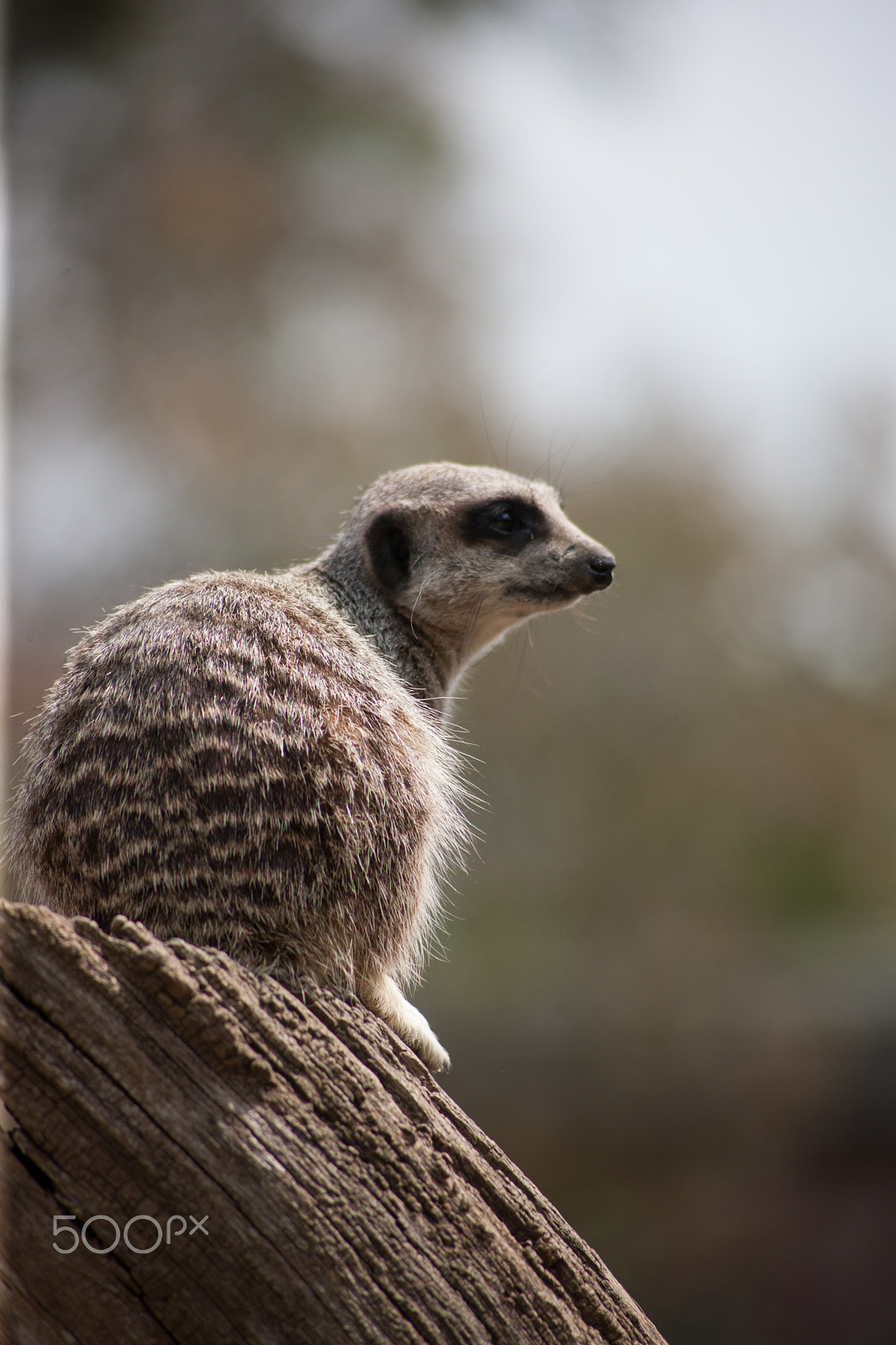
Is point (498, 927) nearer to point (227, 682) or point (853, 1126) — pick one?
point (853, 1126)

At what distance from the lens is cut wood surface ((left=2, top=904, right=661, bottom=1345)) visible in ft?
4.20

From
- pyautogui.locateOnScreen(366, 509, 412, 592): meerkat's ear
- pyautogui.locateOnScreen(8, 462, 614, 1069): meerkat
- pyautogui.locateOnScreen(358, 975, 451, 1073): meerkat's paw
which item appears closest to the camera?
pyautogui.locateOnScreen(8, 462, 614, 1069): meerkat

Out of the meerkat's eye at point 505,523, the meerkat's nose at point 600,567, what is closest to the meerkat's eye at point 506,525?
the meerkat's eye at point 505,523

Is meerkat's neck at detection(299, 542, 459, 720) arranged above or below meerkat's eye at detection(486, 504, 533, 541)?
below

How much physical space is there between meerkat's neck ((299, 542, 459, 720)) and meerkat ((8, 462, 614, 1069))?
27cm

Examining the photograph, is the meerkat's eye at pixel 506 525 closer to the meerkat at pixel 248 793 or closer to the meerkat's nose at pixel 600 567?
the meerkat's nose at pixel 600 567

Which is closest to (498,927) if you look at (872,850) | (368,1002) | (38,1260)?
(872,850)

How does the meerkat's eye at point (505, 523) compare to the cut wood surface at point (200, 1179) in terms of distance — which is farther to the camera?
the meerkat's eye at point (505, 523)

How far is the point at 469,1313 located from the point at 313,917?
0.57 m

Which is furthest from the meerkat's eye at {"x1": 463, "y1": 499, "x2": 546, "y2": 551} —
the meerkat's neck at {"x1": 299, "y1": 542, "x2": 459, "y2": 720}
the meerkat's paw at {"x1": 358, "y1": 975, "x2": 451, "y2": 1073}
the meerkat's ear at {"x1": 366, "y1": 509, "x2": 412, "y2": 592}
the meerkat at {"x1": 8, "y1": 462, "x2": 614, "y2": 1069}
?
the meerkat's paw at {"x1": 358, "y1": 975, "x2": 451, "y2": 1073}

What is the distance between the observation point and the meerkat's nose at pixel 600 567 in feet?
7.57

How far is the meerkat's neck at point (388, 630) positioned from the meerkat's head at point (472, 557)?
18mm

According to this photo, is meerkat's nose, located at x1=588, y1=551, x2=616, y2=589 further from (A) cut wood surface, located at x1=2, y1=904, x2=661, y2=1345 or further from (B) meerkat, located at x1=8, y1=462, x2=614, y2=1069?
(A) cut wood surface, located at x1=2, y1=904, x2=661, y2=1345

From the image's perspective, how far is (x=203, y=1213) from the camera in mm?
1300
